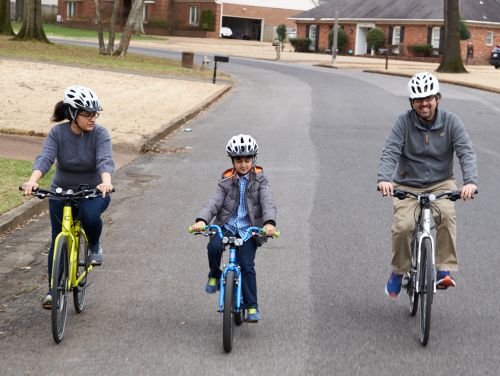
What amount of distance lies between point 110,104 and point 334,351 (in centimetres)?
1783

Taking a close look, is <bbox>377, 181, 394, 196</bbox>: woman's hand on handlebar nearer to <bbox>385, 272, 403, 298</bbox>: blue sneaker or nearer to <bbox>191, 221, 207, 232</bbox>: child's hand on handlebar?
<bbox>385, 272, 403, 298</bbox>: blue sneaker

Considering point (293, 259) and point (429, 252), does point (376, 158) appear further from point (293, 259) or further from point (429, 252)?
point (429, 252)

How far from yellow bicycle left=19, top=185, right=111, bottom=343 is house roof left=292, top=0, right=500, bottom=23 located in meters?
67.4

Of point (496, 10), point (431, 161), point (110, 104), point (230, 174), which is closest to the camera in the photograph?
point (230, 174)

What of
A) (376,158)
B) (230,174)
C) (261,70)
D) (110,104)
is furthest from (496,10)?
(230,174)

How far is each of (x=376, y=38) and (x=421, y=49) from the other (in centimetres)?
463

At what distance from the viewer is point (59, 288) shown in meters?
6.36

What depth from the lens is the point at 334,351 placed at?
6285 mm

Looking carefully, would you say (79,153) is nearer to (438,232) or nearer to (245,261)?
(245,261)

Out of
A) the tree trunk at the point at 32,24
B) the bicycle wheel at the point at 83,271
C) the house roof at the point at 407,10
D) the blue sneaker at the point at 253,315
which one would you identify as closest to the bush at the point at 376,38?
the house roof at the point at 407,10

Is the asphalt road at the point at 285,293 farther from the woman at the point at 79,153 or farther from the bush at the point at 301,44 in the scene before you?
the bush at the point at 301,44

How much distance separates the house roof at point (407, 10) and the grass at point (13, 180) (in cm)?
6156

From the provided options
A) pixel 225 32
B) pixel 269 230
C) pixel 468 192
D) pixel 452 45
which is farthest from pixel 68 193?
pixel 225 32

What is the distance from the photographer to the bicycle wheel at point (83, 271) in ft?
22.9
